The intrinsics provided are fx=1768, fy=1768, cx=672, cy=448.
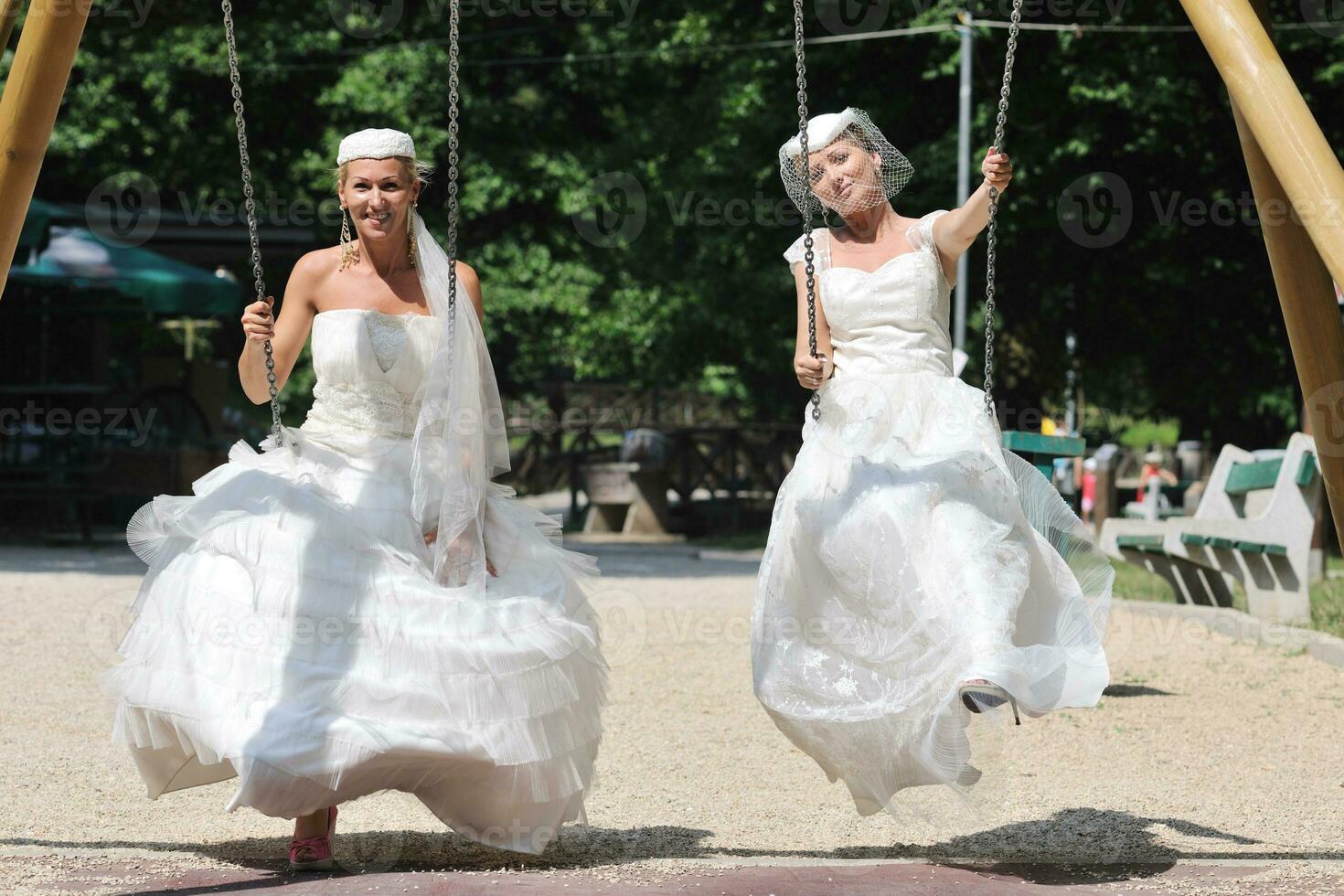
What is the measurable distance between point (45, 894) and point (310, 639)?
0.91m

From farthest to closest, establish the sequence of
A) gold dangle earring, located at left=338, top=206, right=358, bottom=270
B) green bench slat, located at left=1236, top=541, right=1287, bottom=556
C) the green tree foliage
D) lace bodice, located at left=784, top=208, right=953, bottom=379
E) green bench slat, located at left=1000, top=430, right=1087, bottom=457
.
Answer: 1. the green tree foliage
2. green bench slat, located at left=1236, top=541, right=1287, bottom=556
3. green bench slat, located at left=1000, top=430, right=1087, bottom=457
4. lace bodice, located at left=784, top=208, right=953, bottom=379
5. gold dangle earring, located at left=338, top=206, right=358, bottom=270

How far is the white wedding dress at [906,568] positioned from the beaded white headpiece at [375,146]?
1.29 meters

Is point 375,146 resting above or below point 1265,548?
above

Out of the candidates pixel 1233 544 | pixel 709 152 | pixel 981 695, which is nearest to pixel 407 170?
pixel 981 695

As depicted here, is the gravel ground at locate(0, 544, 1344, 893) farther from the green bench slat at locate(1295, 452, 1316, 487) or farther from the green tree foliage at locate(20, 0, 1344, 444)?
the green tree foliage at locate(20, 0, 1344, 444)

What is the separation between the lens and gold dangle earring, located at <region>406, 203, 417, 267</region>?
532 cm

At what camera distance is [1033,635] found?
5.20 m

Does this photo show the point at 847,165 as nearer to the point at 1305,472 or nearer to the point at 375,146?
the point at 375,146

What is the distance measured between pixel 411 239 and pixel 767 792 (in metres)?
2.39

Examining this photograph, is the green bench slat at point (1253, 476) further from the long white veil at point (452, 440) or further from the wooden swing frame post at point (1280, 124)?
the long white veil at point (452, 440)

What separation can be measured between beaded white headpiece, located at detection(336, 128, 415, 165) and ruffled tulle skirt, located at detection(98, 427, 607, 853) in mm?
839

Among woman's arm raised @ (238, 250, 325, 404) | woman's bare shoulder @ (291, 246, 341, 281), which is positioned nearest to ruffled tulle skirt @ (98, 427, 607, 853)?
woman's arm raised @ (238, 250, 325, 404)

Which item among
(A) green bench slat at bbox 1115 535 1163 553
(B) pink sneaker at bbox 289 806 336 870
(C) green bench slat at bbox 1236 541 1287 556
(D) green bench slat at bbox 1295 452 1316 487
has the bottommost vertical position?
(B) pink sneaker at bbox 289 806 336 870

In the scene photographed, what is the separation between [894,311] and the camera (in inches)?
214
